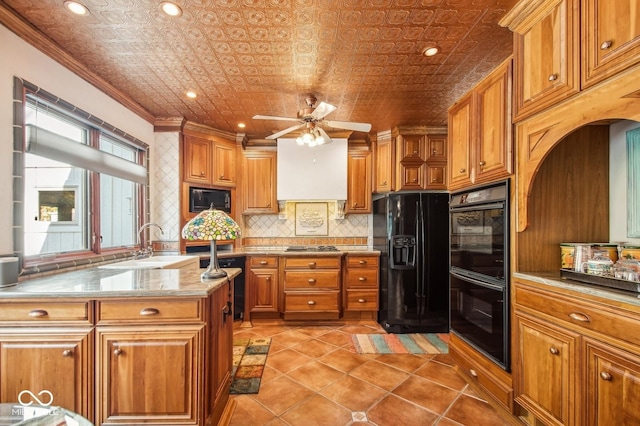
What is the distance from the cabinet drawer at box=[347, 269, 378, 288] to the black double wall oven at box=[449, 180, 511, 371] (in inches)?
51.6

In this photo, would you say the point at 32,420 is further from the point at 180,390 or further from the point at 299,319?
the point at 299,319

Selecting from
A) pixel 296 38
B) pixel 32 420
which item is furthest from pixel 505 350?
pixel 296 38

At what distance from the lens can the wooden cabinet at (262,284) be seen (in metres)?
3.49

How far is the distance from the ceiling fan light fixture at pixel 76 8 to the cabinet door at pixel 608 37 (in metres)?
2.74

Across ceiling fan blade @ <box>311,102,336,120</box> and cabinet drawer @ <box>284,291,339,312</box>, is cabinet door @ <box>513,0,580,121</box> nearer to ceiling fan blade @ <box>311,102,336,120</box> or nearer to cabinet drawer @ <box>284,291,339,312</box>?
ceiling fan blade @ <box>311,102,336,120</box>

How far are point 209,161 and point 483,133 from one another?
316 centimetres

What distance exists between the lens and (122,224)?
114 inches

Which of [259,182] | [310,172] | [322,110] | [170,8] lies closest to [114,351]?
[170,8]

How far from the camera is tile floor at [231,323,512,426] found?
1.79 meters

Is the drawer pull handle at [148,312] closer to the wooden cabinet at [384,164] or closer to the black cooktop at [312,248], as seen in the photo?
the black cooktop at [312,248]

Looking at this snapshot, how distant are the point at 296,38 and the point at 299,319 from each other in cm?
309

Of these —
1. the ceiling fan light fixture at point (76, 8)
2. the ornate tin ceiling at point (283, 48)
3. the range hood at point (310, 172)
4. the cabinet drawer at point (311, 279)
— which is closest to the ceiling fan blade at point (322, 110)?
the ornate tin ceiling at point (283, 48)

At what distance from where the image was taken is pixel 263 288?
3.51m

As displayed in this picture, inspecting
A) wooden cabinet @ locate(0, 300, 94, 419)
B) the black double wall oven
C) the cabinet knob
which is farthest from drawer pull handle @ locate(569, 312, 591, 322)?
wooden cabinet @ locate(0, 300, 94, 419)
